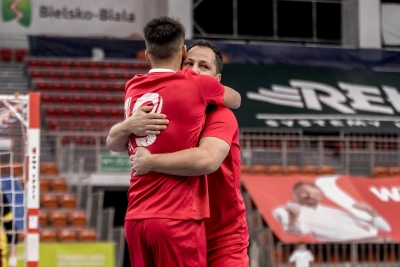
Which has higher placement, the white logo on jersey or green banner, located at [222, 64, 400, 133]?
green banner, located at [222, 64, 400, 133]

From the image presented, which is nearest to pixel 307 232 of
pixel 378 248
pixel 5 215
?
pixel 378 248

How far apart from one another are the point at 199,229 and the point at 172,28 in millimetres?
873

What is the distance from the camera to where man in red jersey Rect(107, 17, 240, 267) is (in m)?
3.05

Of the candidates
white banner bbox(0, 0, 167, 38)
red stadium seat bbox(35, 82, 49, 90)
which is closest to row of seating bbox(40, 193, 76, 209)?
red stadium seat bbox(35, 82, 49, 90)

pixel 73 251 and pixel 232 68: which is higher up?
pixel 232 68

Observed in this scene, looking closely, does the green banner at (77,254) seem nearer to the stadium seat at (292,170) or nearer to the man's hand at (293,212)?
the man's hand at (293,212)

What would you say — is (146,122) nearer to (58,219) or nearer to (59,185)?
(58,219)

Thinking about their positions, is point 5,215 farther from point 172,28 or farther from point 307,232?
point 307,232

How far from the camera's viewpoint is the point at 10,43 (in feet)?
67.4

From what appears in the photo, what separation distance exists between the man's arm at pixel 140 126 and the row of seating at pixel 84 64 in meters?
15.8

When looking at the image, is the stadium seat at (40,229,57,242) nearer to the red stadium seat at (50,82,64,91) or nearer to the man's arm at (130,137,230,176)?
the red stadium seat at (50,82,64,91)

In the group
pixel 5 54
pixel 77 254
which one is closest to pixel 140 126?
pixel 77 254

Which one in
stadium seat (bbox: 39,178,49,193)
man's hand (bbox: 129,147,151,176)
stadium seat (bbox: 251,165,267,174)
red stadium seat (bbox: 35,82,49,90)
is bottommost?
stadium seat (bbox: 39,178,49,193)

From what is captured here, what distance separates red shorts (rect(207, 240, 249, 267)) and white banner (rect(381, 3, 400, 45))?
19.7m
